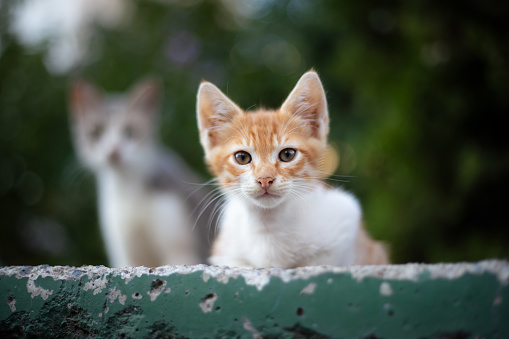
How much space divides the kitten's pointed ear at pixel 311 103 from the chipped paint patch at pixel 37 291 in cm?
80

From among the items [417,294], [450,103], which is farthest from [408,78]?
[417,294]

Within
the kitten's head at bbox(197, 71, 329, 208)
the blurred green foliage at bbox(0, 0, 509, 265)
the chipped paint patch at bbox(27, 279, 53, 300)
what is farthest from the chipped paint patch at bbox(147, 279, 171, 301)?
the blurred green foliage at bbox(0, 0, 509, 265)

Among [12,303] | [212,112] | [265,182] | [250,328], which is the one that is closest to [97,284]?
[12,303]

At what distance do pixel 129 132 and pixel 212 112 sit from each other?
1145 mm

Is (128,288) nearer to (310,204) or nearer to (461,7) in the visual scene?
(310,204)

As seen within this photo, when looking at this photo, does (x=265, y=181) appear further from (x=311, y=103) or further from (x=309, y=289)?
(x=309, y=289)

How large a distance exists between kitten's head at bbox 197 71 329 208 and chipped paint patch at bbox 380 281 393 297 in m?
0.46

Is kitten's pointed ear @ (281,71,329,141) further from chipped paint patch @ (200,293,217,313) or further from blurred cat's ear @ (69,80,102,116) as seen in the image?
blurred cat's ear @ (69,80,102,116)

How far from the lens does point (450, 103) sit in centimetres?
243

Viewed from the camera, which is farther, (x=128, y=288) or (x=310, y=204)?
(x=310, y=204)

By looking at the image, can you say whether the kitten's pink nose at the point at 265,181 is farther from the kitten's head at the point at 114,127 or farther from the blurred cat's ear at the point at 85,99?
the blurred cat's ear at the point at 85,99

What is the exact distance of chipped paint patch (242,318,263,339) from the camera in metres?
0.95

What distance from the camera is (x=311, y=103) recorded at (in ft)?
4.47

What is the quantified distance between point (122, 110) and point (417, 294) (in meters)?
1.92
